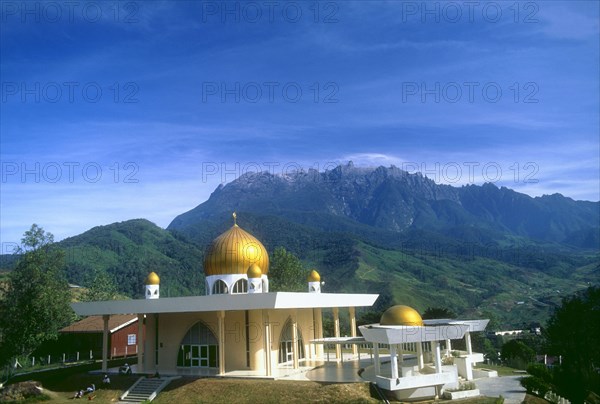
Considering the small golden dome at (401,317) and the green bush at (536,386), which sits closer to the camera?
the green bush at (536,386)

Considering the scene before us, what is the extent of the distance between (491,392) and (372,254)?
127 m

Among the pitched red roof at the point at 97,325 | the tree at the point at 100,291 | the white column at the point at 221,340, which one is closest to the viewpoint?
the white column at the point at 221,340

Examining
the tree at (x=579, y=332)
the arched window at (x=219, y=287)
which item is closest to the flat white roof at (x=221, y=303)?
the arched window at (x=219, y=287)

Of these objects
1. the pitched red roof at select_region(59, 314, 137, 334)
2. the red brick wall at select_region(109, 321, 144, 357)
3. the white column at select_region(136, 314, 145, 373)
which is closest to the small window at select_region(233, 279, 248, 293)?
the white column at select_region(136, 314, 145, 373)

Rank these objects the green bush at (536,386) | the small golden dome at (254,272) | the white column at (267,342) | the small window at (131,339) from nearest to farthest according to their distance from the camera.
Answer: the green bush at (536,386) < the white column at (267,342) < the small golden dome at (254,272) < the small window at (131,339)

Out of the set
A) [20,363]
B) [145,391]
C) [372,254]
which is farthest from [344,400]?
[372,254]

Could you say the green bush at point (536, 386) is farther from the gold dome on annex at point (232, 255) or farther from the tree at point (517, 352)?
the tree at point (517, 352)

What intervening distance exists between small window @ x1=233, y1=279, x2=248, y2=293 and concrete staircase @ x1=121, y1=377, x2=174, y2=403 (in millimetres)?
6072

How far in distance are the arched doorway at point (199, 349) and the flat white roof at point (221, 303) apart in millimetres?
2895

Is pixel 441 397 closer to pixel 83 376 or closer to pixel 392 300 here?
pixel 83 376

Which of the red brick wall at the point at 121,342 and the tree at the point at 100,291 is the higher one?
the tree at the point at 100,291

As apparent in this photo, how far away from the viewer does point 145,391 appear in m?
25.6

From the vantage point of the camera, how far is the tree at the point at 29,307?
115ft

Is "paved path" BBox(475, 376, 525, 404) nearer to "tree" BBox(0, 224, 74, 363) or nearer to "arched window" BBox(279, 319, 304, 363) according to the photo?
"arched window" BBox(279, 319, 304, 363)
